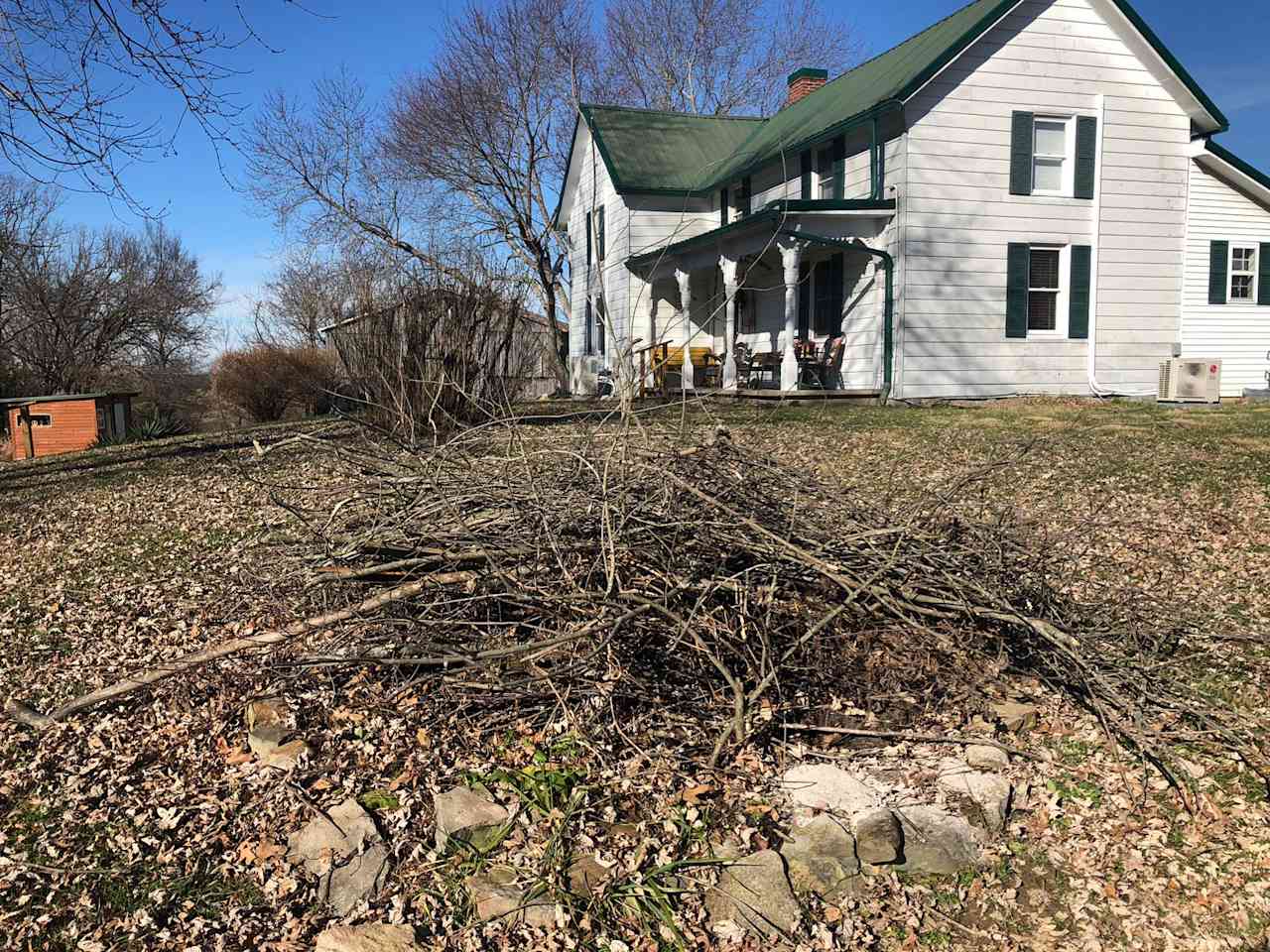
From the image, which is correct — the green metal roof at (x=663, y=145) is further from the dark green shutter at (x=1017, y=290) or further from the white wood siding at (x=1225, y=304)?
the white wood siding at (x=1225, y=304)

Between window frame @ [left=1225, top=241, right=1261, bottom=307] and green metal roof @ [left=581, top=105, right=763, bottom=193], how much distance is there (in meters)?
9.49

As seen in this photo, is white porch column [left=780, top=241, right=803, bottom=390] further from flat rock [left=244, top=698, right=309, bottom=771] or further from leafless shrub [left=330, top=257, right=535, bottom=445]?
flat rock [left=244, top=698, right=309, bottom=771]

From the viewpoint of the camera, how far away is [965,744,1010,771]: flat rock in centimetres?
349

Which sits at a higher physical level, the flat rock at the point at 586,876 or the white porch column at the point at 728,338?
the white porch column at the point at 728,338

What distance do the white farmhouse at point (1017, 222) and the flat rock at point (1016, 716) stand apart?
10.6 metres

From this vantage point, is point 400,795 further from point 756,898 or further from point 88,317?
point 88,317

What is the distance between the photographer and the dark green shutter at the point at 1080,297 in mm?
15117

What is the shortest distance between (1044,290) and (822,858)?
1415 cm

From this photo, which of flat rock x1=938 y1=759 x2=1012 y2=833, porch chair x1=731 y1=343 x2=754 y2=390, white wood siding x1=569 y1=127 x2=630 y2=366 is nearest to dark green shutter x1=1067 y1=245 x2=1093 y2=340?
porch chair x1=731 y1=343 x2=754 y2=390

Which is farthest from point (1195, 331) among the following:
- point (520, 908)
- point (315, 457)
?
point (520, 908)

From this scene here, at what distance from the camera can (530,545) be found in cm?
388

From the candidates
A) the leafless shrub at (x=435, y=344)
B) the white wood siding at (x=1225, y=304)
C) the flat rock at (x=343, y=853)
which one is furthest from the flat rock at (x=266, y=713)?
A: the white wood siding at (x=1225, y=304)

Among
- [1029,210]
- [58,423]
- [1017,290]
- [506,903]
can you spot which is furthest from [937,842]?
[58,423]

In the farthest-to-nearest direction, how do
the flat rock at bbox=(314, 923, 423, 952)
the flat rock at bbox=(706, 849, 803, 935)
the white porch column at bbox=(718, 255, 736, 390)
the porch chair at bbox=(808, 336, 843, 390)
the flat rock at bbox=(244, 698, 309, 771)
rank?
1. the white porch column at bbox=(718, 255, 736, 390)
2. the porch chair at bbox=(808, 336, 843, 390)
3. the flat rock at bbox=(244, 698, 309, 771)
4. the flat rock at bbox=(706, 849, 803, 935)
5. the flat rock at bbox=(314, 923, 423, 952)
